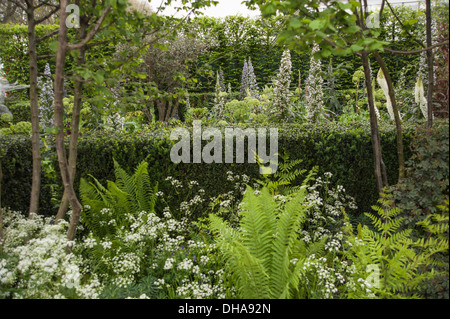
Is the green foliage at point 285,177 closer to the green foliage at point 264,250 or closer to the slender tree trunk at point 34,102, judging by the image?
the green foliage at point 264,250

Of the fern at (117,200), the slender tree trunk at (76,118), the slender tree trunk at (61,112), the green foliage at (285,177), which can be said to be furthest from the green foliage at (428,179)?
the slender tree trunk at (76,118)

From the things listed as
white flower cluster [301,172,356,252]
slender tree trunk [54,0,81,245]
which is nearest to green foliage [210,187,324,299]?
white flower cluster [301,172,356,252]

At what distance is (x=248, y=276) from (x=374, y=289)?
755 millimetres

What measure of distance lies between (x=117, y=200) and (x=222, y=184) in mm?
1029

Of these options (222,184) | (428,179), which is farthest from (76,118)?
(428,179)

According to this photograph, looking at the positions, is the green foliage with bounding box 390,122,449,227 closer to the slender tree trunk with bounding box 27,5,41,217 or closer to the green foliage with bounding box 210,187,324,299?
the green foliage with bounding box 210,187,324,299

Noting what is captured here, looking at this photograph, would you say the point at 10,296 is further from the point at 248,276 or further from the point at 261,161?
the point at 261,161

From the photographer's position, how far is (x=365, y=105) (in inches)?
296

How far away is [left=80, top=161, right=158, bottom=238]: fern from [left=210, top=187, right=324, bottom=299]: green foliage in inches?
39.1

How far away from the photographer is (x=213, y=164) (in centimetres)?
328

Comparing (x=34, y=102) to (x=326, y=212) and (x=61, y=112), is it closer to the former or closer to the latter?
(x=61, y=112)

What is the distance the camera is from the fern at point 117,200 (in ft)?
9.91
